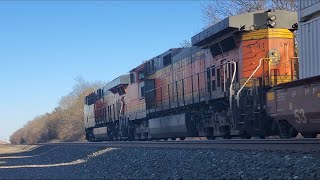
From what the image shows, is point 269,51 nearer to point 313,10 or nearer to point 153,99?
point 313,10

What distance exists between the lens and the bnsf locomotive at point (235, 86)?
11588 mm

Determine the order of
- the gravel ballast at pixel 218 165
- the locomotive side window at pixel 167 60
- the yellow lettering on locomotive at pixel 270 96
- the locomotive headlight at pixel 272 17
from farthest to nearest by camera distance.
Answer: the locomotive side window at pixel 167 60
the locomotive headlight at pixel 272 17
the yellow lettering on locomotive at pixel 270 96
the gravel ballast at pixel 218 165

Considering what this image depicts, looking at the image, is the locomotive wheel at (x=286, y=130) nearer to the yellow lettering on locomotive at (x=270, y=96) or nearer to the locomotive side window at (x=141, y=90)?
the yellow lettering on locomotive at (x=270, y=96)

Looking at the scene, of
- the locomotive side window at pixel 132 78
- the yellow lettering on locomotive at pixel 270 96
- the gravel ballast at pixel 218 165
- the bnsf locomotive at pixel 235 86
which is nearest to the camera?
the gravel ballast at pixel 218 165

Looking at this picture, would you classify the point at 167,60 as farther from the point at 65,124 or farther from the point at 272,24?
the point at 65,124

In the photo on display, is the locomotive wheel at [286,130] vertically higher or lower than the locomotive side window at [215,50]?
lower

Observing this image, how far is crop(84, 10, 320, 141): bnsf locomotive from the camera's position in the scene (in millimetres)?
11588

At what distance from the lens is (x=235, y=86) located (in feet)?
43.5

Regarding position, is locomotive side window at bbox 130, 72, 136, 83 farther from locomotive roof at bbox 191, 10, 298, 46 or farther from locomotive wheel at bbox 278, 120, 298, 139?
locomotive wheel at bbox 278, 120, 298, 139

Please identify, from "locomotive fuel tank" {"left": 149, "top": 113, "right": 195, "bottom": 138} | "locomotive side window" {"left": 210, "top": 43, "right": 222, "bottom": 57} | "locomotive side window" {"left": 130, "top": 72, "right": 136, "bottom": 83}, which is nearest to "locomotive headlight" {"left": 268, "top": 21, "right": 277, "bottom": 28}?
"locomotive side window" {"left": 210, "top": 43, "right": 222, "bottom": 57}

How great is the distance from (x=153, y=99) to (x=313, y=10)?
366 inches

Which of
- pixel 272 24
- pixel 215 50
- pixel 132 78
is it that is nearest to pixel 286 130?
pixel 272 24

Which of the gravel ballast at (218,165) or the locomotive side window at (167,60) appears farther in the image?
the locomotive side window at (167,60)

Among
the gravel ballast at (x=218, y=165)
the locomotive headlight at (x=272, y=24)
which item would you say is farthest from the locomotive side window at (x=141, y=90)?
the gravel ballast at (x=218, y=165)
